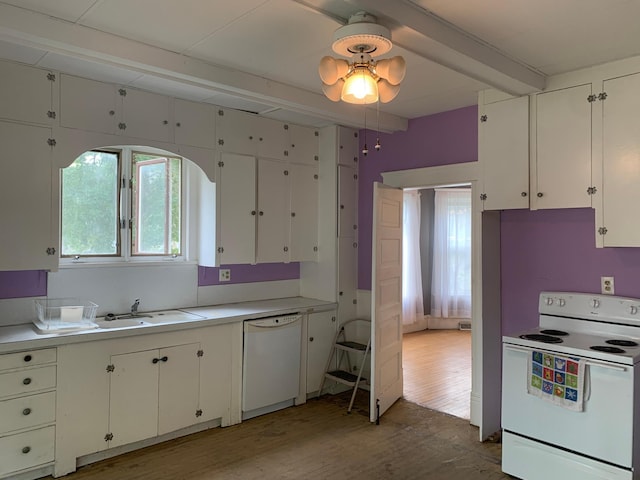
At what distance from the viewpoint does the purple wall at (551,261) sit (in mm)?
3080

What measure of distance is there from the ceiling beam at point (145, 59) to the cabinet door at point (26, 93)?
581mm

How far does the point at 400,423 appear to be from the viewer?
379 centimetres

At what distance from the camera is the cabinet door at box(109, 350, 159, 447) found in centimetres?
311

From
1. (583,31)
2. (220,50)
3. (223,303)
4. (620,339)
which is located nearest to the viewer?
(583,31)

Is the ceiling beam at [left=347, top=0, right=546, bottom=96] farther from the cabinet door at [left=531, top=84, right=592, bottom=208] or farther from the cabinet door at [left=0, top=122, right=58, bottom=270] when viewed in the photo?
the cabinet door at [left=0, top=122, right=58, bottom=270]

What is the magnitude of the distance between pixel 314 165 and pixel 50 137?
2277 mm

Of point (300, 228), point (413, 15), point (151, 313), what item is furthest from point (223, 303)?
point (413, 15)

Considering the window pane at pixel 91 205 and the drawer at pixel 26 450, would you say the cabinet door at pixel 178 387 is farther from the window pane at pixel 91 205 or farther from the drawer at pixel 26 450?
the window pane at pixel 91 205

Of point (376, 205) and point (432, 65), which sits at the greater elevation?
point (432, 65)

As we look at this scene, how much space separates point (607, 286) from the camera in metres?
3.12

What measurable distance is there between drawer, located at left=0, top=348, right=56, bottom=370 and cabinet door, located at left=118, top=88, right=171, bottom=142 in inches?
61.3

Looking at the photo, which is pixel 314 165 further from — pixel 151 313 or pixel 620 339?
pixel 620 339

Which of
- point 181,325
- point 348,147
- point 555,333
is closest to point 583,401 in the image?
point 555,333

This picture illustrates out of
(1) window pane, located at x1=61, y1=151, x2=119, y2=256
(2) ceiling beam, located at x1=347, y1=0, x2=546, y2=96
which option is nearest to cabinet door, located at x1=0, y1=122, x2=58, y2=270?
(1) window pane, located at x1=61, y1=151, x2=119, y2=256
